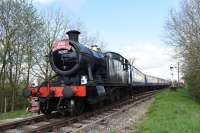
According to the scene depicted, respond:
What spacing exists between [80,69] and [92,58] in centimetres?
145

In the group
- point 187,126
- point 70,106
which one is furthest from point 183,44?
point 187,126

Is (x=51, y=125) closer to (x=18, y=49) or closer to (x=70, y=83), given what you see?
(x=70, y=83)

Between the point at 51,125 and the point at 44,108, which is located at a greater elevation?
the point at 44,108

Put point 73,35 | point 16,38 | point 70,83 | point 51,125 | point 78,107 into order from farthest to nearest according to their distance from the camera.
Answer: point 16,38 → point 73,35 → point 78,107 → point 70,83 → point 51,125

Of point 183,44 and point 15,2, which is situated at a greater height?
point 15,2

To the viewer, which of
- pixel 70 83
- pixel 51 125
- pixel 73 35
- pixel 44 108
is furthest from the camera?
pixel 73 35

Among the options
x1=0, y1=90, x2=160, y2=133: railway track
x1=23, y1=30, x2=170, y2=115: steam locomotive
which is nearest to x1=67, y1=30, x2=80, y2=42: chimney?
x1=23, y1=30, x2=170, y2=115: steam locomotive

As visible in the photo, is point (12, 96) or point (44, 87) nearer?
point (44, 87)

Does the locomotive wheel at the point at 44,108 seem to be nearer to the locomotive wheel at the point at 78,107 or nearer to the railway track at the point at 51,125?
the railway track at the point at 51,125

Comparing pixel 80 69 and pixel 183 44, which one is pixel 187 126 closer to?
pixel 80 69

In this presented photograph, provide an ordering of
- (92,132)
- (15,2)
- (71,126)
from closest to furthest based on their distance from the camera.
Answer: (92,132)
(71,126)
(15,2)

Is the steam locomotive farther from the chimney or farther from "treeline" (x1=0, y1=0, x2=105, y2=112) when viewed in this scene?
"treeline" (x1=0, y1=0, x2=105, y2=112)

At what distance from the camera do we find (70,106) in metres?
15.1

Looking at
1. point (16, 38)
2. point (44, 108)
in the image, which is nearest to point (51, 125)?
point (44, 108)
